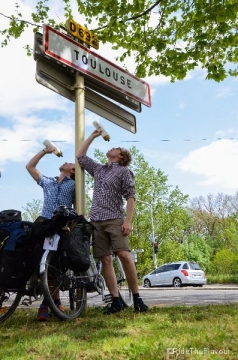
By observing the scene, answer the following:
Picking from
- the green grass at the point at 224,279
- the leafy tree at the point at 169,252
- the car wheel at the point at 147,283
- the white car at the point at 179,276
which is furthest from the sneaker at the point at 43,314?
the leafy tree at the point at 169,252

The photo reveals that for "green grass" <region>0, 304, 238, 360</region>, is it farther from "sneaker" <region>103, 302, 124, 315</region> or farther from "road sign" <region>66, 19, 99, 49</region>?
"road sign" <region>66, 19, 99, 49</region>

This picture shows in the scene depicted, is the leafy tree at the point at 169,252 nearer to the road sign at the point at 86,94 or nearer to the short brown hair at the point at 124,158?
the road sign at the point at 86,94

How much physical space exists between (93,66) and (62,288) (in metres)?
2.74

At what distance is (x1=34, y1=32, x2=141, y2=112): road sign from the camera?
499 cm

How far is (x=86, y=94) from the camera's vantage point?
5.70 metres

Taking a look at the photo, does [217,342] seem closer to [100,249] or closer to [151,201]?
[100,249]

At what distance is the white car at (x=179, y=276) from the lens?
26991 mm

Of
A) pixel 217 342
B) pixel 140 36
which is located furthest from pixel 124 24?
pixel 217 342

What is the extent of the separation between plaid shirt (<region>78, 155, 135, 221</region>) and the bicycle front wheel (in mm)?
719

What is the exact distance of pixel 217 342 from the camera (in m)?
2.71

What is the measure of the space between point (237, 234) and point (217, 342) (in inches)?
1568

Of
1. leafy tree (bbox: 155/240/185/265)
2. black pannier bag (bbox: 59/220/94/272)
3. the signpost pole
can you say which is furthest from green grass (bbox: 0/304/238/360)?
leafy tree (bbox: 155/240/185/265)

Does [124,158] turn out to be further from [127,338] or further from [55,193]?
[127,338]

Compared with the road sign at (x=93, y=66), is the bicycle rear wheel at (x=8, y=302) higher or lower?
lower
